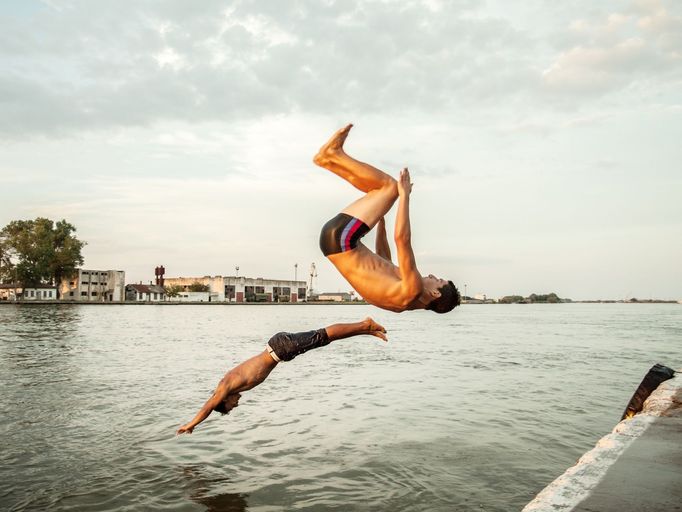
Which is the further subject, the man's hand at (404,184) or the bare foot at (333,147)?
the bare foot at (333,147)

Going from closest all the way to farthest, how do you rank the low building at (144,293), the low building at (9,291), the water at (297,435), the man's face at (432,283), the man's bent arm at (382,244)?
the man's face at (432,283) → the man's bent arm at (382,244) → the water at (297,435) → the low building at (9,291) → the low building at (144,293)

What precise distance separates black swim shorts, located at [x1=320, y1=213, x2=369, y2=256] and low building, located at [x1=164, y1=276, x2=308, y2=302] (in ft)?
525

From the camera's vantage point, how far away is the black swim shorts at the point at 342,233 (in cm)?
609

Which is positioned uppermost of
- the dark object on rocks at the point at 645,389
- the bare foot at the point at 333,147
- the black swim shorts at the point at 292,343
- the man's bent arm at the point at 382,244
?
the bare foot at the point at 333,147

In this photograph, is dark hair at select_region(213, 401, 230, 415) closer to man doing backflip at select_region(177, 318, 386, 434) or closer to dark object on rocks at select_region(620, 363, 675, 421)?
man doing backflip at select_region(177, 318, 386, 434)

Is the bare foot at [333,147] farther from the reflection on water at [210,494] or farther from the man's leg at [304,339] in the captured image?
the reflection on water at [210,494]

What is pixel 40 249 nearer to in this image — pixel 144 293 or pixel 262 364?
pixel 144 293

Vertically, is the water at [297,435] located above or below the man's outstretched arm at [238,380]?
below

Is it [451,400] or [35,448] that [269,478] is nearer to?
[35,448]

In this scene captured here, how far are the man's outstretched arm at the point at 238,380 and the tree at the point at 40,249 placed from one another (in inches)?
4567

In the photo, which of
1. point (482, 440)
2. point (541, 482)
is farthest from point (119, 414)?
point (541, 482)

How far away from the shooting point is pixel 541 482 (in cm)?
830

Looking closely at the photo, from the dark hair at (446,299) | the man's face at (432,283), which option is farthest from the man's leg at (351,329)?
the man's face at (432,283)

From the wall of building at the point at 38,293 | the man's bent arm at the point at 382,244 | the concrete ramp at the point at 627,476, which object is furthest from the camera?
the wall of building at the point at 38,293
